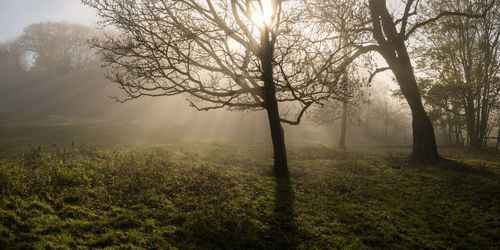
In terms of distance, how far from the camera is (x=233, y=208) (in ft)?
26.9

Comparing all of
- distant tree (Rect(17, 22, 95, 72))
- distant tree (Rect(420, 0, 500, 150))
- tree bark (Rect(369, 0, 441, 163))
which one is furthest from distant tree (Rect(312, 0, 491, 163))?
distant tree (Rect(17, 22, 95, 72))

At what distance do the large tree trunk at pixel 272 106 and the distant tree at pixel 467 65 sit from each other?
15.1 m

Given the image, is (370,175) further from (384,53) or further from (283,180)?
(384,53)

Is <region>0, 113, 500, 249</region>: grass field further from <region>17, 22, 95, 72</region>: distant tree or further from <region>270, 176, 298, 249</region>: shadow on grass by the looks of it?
<region>17, 22, 95, 72</region>: distant tree

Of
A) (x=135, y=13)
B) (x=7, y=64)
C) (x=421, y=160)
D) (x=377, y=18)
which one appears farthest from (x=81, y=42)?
(x=421, y=160)

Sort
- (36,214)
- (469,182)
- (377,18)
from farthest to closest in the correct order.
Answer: (377,18) → (469,182) → (36,214)

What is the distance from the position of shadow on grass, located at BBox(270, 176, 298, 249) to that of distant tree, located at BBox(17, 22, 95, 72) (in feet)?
226

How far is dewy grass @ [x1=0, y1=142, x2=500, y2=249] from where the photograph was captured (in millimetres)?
6211

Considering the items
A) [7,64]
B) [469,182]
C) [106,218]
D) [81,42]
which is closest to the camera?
[106,218]

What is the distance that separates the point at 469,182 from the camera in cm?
1140

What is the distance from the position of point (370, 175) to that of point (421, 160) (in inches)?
188

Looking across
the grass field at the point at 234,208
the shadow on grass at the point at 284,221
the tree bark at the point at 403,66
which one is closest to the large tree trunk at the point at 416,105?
the tree bark at the point at 403,66

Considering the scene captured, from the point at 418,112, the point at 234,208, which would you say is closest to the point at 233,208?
the point at 234,208

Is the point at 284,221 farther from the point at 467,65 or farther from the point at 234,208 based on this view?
the point at 467,65
